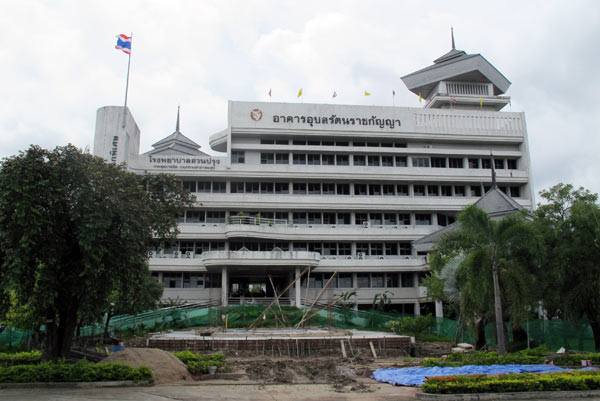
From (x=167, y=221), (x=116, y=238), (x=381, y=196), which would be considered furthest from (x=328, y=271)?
(x=116, y=238)

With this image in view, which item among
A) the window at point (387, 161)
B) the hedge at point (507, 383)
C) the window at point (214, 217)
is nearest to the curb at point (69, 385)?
the hedge at point (507, 383)

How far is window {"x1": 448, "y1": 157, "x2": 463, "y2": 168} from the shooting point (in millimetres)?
49844

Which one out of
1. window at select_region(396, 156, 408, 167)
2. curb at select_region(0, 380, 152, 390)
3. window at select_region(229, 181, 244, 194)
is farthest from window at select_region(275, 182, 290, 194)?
curb at select_region(0, 380, 152, 390)

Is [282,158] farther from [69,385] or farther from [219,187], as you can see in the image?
[69,385]

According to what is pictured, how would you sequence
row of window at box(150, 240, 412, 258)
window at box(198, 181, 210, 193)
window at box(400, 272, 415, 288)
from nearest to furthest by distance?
1. row of window at box(150, 240, 412, 258)
2. window at box(198, 181, 210, 193)
3. window at box(400, 272, 415, 288)

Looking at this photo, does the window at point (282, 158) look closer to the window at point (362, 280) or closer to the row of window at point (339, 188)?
the row of window at point (339, 188)

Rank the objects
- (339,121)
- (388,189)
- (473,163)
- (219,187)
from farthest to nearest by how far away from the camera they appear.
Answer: (473,163)
(388,189)
(339,121)
(219,187)

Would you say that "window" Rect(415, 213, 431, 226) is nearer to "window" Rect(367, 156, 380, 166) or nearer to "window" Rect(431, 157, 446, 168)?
"window" Rect(431, 157, 446, 168)

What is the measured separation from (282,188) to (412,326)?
19.8 m

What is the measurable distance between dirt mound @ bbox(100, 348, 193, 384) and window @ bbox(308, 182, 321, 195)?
30.2 m

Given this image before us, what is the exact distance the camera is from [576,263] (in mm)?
23688

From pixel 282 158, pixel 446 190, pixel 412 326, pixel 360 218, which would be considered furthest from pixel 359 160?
pixel 412 326

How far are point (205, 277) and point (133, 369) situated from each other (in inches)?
1072

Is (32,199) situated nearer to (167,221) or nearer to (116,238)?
(116,238)
